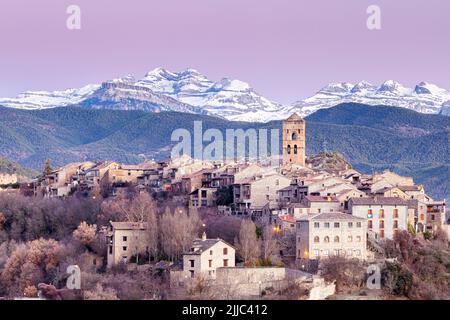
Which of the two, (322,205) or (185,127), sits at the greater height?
(185,127)

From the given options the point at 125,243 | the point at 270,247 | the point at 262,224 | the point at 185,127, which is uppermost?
the point at 185,127

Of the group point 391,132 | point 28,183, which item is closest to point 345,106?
point 391,132

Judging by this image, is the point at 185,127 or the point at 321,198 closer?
the point at 321,198

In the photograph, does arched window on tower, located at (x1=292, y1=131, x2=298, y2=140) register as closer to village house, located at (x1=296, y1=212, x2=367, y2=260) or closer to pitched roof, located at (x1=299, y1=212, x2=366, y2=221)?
pitched roof, located at (x1=299, y1=212, x2=366, y2=221)

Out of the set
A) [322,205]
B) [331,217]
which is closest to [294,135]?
[322,205]

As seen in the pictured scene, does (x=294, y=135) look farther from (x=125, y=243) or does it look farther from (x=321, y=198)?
(x=125, y=243)

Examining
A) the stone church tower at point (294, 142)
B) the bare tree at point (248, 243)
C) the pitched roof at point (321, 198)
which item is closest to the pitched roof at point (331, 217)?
the bare tree at point (248, 243)

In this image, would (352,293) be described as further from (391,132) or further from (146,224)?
(391,132)
